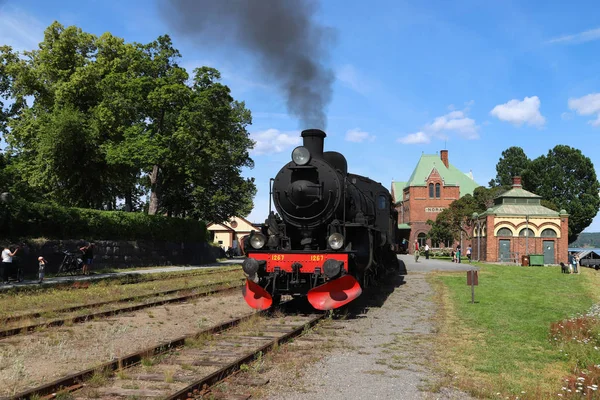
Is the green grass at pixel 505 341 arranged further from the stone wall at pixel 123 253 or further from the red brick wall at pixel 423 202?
the red brick wall at pixel 423 202

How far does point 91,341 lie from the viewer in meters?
7.82

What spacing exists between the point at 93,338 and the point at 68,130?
21321mm

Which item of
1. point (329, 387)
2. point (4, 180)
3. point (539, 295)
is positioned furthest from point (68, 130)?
point (329, 387)

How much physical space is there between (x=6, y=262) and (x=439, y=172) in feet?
203

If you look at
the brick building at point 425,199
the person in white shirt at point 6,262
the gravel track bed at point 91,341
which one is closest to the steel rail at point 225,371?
the gravel track bed at point 91,341

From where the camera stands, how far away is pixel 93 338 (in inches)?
318

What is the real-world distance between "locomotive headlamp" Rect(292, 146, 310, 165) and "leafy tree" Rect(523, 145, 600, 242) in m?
63.8

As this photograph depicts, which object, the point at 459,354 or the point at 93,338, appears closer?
the point at 459,354

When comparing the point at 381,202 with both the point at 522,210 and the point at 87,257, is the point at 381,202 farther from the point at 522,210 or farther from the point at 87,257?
the point at 522,210

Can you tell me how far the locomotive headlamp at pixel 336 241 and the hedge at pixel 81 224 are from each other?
14.3 m

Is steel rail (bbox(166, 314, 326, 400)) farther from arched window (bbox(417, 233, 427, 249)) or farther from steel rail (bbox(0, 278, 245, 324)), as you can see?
arched window (bbox(417, 233, 427, 249))

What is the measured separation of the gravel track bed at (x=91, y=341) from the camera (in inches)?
232

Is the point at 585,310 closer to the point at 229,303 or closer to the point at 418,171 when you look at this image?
the point at 229,303

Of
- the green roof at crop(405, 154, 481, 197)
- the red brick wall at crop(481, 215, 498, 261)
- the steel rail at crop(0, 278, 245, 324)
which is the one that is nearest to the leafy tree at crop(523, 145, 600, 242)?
the green roof at crop(405, 154, 481, 197)
